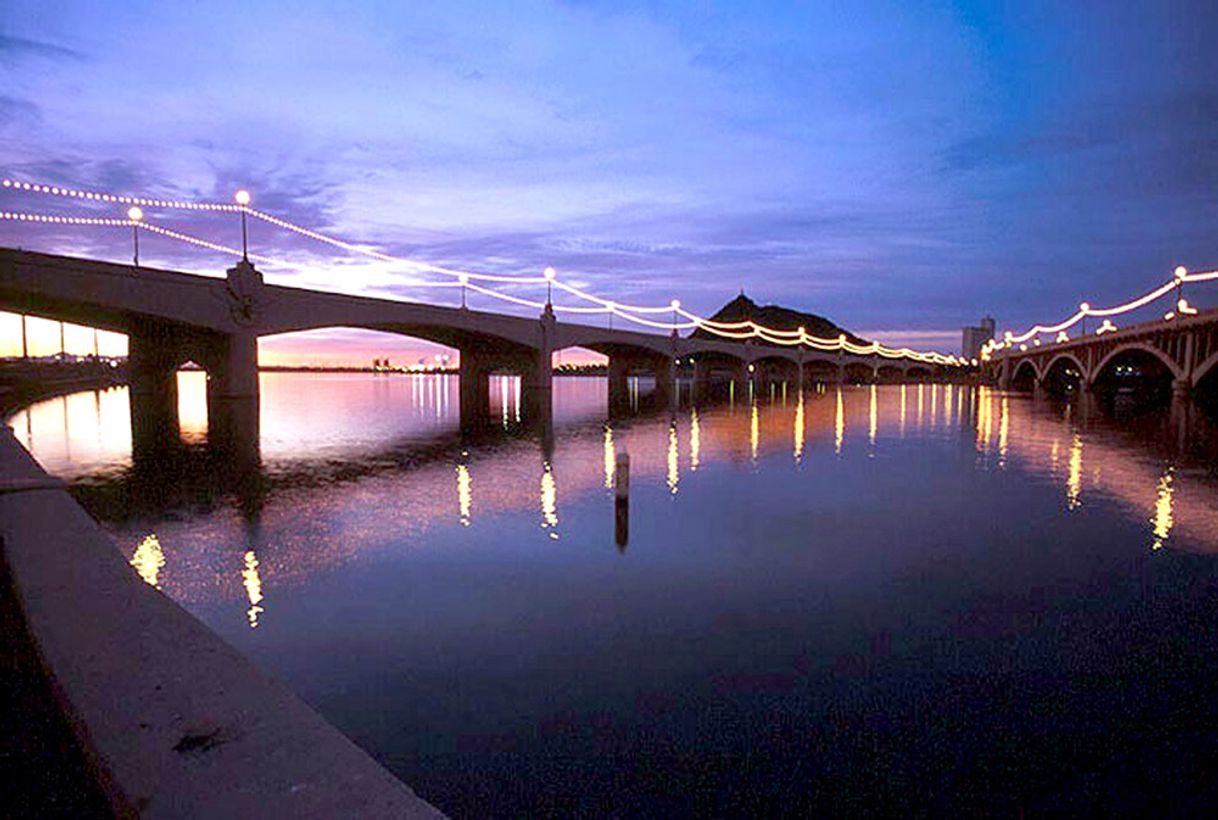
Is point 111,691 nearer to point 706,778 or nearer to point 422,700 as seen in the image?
point 422,700

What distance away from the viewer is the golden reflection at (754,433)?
27.7m

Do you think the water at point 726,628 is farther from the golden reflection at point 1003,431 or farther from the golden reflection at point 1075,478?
the golden reflection at point 1003,431

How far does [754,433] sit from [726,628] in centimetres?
2773

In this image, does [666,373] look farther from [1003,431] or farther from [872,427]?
[1003,431]

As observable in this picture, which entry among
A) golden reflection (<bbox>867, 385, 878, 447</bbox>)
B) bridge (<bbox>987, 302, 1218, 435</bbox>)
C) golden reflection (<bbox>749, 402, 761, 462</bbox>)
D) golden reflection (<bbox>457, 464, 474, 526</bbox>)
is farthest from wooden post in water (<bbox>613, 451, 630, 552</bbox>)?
bridge (<bbox>987, 302, 1218, 435</bbox>)

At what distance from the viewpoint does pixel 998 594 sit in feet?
33.2

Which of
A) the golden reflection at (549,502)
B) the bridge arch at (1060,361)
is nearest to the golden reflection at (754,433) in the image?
the golden reflection at (549,502)

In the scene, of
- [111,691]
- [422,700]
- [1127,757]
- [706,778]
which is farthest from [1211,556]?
[111,691]

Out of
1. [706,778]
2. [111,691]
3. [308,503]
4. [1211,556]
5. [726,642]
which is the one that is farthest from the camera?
[308,503]

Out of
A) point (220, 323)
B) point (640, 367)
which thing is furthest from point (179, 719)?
point (640, 367)

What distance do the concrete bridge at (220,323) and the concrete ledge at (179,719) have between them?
2616cm

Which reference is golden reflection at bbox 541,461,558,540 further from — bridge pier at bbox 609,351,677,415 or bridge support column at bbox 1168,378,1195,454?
bridge pier at bbox 609,351,677,415

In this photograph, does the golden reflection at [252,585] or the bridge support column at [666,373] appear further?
the bridge support column at [666,373]

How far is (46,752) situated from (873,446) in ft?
97.6
